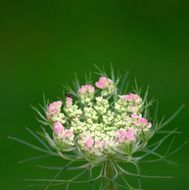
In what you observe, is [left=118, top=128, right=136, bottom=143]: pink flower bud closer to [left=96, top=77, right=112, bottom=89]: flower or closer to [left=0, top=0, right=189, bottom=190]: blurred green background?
[left=96, top=77, right=112, bottom=89]: flower

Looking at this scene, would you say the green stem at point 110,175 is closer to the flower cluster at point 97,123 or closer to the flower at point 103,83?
the flower cluster at point 97,123

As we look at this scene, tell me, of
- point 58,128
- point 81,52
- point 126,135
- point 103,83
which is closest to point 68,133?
point 58,128

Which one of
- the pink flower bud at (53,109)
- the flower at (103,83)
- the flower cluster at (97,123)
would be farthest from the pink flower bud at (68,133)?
the flower at (103,83)

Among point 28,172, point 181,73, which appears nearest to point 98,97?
point 28,172

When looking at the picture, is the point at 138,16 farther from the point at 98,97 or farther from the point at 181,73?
the point at 98,97

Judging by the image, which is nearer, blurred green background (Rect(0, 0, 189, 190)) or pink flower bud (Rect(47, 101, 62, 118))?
pink flower bud (Rect(47, 101, 62, 118))

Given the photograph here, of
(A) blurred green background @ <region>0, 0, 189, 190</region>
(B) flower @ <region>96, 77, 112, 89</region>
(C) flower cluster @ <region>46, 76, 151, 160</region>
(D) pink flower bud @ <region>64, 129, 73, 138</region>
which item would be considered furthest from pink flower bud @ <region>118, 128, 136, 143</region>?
(A) blurred green background @ <region>0, 0, 189, 190</region>
